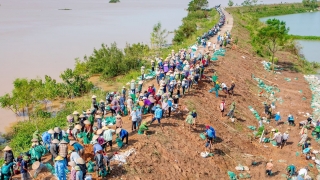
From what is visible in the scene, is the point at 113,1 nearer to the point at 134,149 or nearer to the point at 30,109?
the point at 30,109

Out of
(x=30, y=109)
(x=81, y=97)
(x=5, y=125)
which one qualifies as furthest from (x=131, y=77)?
(x=5, y=125)

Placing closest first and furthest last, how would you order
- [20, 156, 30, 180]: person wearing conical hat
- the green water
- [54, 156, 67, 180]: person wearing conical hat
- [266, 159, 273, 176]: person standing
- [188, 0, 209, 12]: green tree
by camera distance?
[54, 156, 67, 180]: person wearing conical hat → [20, 156, 30, 180]: person wearing conical hat → [266, 159, 273, 176]: person standing → the green water → [188, 0, 209, 12]: green tree

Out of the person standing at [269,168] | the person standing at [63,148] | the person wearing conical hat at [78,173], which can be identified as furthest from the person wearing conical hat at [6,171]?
the person standing at [269,168]

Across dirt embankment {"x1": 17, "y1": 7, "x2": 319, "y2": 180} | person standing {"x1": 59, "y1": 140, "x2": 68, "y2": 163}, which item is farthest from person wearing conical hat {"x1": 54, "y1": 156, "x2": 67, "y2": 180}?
dirt embankment {"x1": 17, "y1": 7, "x2": 319, "y2": 180}

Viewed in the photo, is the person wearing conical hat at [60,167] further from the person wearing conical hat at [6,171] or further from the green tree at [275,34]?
the green tree at [275,34]

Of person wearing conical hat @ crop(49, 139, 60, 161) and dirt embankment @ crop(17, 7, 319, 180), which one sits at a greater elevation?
person wearing conical hat @ crop(49, 139, 60, 161)

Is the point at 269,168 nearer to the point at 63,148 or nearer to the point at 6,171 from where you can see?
the point at 63,148

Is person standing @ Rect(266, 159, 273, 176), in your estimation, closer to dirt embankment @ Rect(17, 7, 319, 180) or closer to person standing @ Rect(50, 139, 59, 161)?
dirt embankment @ Rect(17, 7, 319, 180)

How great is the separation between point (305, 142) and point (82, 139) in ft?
35.1

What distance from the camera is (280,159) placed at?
1471cm

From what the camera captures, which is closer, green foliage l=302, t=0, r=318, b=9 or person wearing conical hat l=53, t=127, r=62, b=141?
person wearing conical hat l=53, t=127, r=62, b=141

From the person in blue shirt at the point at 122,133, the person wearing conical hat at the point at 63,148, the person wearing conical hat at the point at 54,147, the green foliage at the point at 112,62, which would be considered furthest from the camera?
the green foliage at the point at 112,62

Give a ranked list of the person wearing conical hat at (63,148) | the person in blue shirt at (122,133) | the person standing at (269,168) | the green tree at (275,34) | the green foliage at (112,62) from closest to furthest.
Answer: the person wearing conical hat at (63,148) → the person in blue shirt at (122,133) → the person standing at (269,168) → the green foliage at (112,62) → the green tree at (275,34)

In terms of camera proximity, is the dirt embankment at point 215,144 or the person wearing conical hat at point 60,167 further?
the dirt embankment at point 215,144
